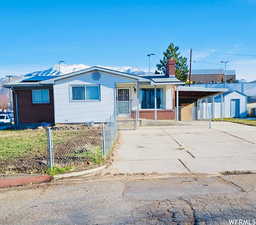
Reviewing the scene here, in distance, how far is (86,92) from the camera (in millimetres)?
17656

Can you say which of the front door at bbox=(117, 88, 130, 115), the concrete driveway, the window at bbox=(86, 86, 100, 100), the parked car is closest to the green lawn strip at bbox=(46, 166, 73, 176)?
the concrete driveway

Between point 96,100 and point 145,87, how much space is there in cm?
471

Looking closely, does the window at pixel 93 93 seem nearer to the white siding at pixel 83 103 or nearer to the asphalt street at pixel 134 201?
the white siding at pixel 83 103

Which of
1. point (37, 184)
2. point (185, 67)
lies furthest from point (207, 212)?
point (185, 67)

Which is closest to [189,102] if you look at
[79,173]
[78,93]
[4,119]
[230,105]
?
[230,105]

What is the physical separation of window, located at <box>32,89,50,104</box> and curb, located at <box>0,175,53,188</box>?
14.4 metres

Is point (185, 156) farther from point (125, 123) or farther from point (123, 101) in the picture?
point (123, 101)

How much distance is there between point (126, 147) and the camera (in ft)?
33.4

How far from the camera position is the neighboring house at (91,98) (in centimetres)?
1752

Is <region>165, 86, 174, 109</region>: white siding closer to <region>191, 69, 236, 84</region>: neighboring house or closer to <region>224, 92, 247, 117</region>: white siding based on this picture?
<region>224, 92, 247, 117</region>: white siding

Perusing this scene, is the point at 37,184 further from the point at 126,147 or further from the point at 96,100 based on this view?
the point at 96,100

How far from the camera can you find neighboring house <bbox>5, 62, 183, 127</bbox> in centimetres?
1752

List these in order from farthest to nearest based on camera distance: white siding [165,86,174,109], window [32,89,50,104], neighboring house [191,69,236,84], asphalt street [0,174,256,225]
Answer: neighboring house [191,69,236,84], white siding [165,86,174,109], window [32,89,50,104], asphalt street [0,174,256,225]

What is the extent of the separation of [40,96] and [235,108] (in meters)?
24.9
